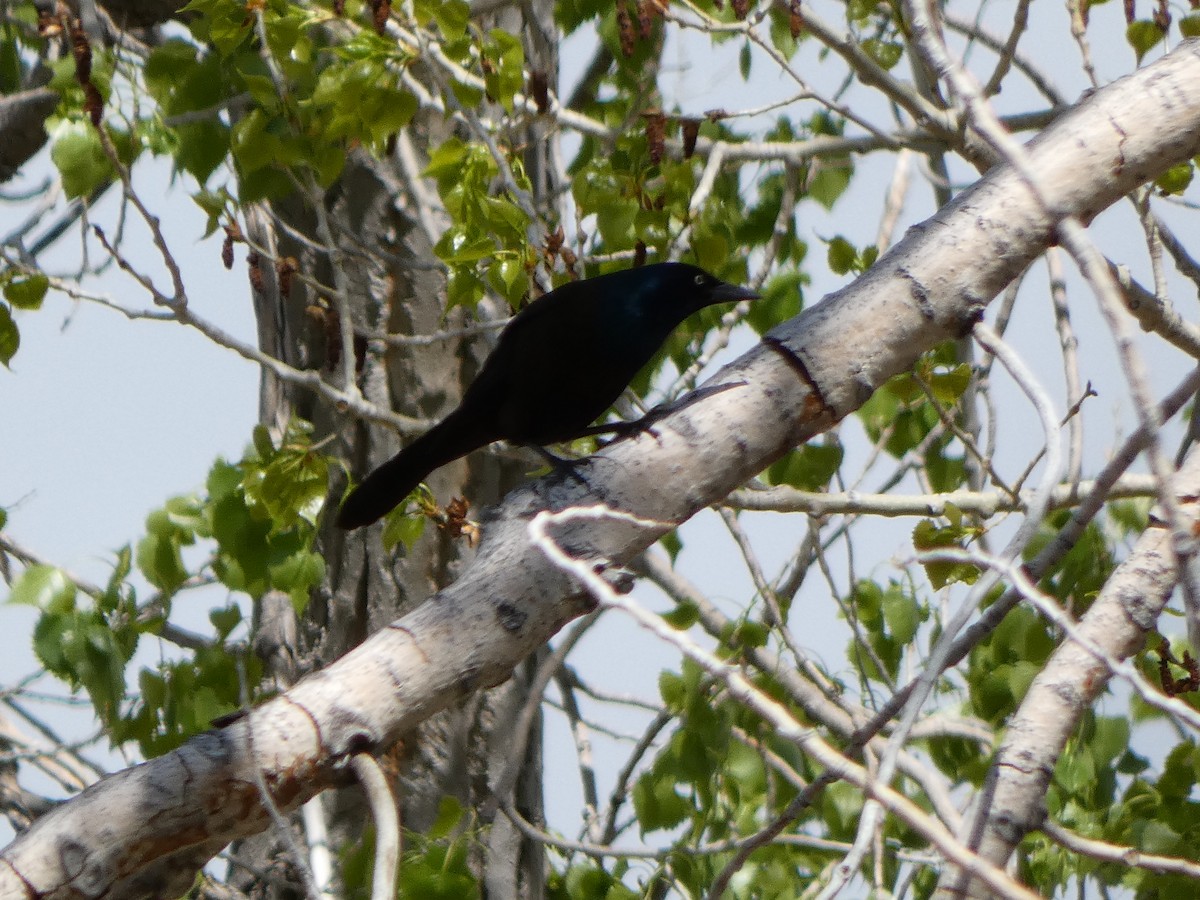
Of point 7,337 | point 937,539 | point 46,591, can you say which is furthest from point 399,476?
point 937,539

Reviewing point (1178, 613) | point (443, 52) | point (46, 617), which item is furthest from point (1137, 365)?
point (46, 617)

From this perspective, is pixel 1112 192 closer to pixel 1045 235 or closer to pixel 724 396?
pixel 1045 235

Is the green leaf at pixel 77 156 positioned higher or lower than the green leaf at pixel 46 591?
higher

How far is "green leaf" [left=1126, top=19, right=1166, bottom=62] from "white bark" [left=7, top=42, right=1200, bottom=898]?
99cm

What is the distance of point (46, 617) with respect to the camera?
3.19 meters

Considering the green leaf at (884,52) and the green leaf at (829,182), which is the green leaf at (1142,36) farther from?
the green leaf at (829,182)

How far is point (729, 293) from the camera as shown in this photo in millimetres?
3914

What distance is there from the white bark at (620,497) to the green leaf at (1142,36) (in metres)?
0.99

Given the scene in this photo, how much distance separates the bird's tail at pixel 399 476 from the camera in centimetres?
363

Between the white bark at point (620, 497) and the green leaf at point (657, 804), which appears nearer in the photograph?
the white bark at point (620, 497)

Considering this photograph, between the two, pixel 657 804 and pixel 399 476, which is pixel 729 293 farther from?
pixel 657 804

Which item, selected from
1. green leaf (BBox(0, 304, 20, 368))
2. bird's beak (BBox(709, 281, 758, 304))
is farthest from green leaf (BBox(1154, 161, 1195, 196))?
green leaf (BBox(0, 304, 20, 368))

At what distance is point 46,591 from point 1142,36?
298cm

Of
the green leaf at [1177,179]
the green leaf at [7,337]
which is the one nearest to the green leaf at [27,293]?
the green leaf at [7,337]
